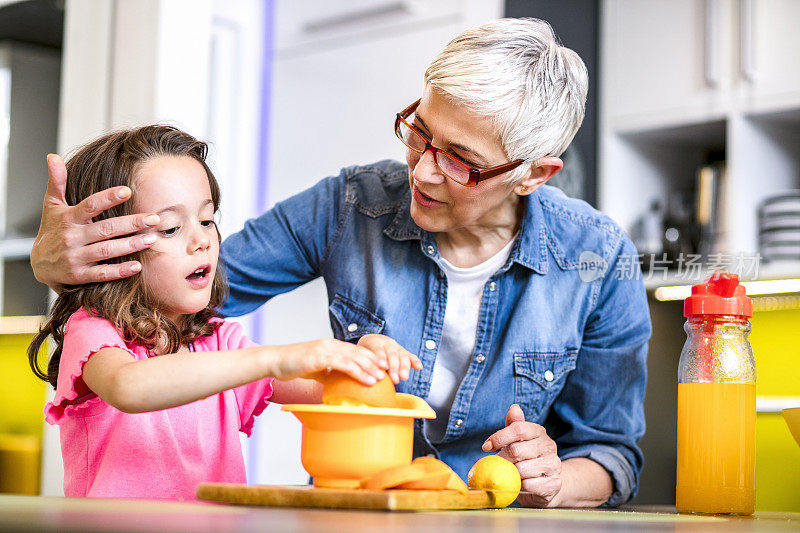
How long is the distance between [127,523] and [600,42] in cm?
281

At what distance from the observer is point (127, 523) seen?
1.86ft

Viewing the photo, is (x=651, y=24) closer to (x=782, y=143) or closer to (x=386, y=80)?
(x=782, y=143)

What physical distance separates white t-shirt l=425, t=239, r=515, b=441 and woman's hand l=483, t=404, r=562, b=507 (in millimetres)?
291

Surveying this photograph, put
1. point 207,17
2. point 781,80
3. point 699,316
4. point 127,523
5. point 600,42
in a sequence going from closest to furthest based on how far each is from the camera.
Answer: point 127,523 → point 699,316 → point 207,17 → point 781,80 → point 600,42

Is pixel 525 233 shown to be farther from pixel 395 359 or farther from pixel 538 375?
pixel 395 359

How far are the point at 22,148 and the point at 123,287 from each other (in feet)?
4.60

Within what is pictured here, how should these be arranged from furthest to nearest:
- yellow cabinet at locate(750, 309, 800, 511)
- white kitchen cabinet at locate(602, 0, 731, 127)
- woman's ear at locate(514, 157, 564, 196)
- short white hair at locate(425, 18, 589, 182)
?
white kitchen cabinet at locate(602, 0, 731, 127) → yellow cabinet at locate(750, 309, 800, 511) → woman's ear at locate(514, 157, 564, 196) → short white hair at locate(425, 18, 589, 182)

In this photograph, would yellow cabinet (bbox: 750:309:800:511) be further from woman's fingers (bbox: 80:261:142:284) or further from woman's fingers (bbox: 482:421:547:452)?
woman's fingers (bbox: 80:261:142:284)

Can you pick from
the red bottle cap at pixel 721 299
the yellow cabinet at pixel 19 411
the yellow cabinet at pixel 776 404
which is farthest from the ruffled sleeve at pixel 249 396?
the yellow cabinet at pixel 776 404

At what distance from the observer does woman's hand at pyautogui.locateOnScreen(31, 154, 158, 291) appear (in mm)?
1050

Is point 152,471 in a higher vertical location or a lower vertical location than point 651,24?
lower

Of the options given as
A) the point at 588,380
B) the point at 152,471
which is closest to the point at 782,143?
the point at 588,380

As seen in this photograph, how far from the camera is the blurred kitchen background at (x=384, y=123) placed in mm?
2191

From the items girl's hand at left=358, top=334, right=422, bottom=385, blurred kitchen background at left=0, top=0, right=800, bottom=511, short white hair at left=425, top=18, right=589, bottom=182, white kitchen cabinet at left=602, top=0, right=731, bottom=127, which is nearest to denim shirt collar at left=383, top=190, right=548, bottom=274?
short white hair at left=425, top=18, right=589, bottom=182
